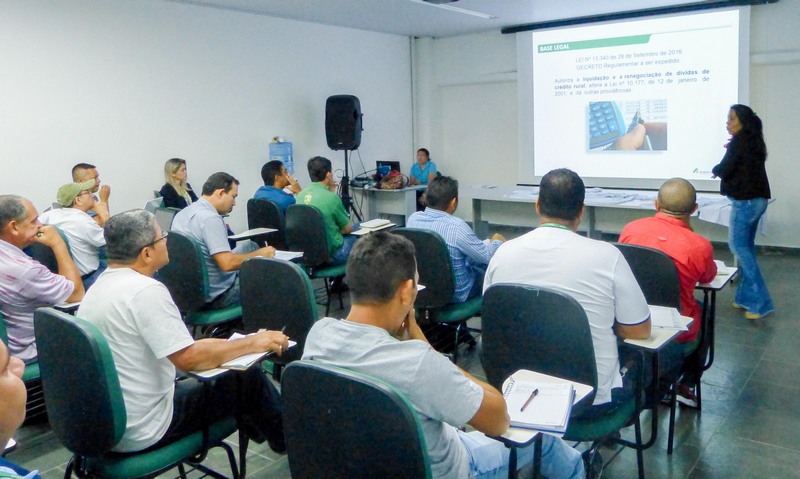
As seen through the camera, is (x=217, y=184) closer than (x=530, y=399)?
No

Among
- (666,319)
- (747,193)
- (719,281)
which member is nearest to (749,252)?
(747,193)

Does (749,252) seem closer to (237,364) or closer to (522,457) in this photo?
(522,457)

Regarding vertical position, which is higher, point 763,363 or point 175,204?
point 175,204

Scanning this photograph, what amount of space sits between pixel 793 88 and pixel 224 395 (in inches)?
265

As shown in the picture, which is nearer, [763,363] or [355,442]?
[355,442]

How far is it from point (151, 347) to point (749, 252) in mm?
4256

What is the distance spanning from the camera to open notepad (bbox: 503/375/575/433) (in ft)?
4.94

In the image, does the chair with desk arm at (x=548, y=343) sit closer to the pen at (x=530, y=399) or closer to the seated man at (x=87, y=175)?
the pen at (x=530, y=399)

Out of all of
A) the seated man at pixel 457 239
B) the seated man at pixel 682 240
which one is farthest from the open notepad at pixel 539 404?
the seated man at pixel 457 239

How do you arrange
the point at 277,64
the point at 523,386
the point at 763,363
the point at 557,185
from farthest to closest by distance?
the point at 277,64, the point at 763,363, the point at 557,185, the point at 523,386

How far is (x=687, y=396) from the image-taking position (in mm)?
3180

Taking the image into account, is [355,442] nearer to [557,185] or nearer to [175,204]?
[557,185]

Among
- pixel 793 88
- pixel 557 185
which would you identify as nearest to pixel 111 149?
pixel 557 185

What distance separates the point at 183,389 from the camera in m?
2.13
